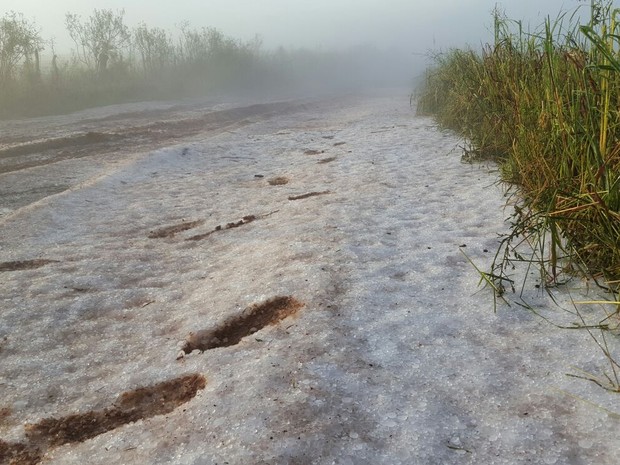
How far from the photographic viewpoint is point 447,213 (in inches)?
150

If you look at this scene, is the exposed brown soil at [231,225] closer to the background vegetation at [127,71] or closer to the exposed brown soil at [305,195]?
the exposed brown soil at [305,195]

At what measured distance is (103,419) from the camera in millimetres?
1989

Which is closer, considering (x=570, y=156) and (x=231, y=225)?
(x=570, y=156)

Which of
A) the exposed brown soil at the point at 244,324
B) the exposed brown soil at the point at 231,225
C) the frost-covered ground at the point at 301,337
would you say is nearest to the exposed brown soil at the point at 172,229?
the frost-covered ground at the point at 301,337

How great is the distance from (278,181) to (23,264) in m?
2.81

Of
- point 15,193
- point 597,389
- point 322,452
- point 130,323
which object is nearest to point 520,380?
point 597,389

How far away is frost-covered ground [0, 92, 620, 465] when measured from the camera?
1677mm

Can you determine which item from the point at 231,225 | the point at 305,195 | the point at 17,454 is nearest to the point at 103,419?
the point at 17,454

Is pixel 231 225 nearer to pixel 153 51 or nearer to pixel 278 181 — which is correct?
pixel 278 181

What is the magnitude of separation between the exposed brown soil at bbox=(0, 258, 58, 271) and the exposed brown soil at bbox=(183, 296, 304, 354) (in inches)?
64.2

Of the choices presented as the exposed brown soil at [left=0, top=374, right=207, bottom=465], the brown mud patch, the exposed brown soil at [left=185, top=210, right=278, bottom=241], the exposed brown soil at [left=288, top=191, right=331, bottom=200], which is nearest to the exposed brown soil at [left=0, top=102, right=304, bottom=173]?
the brown mud patch

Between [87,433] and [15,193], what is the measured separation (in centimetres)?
431

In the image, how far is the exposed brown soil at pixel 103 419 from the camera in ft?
6.07

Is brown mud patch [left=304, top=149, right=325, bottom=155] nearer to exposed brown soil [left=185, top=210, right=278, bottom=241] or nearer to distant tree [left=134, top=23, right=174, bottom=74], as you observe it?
exposed brown soil [left=185, top=210, right=278, bottom=241]
